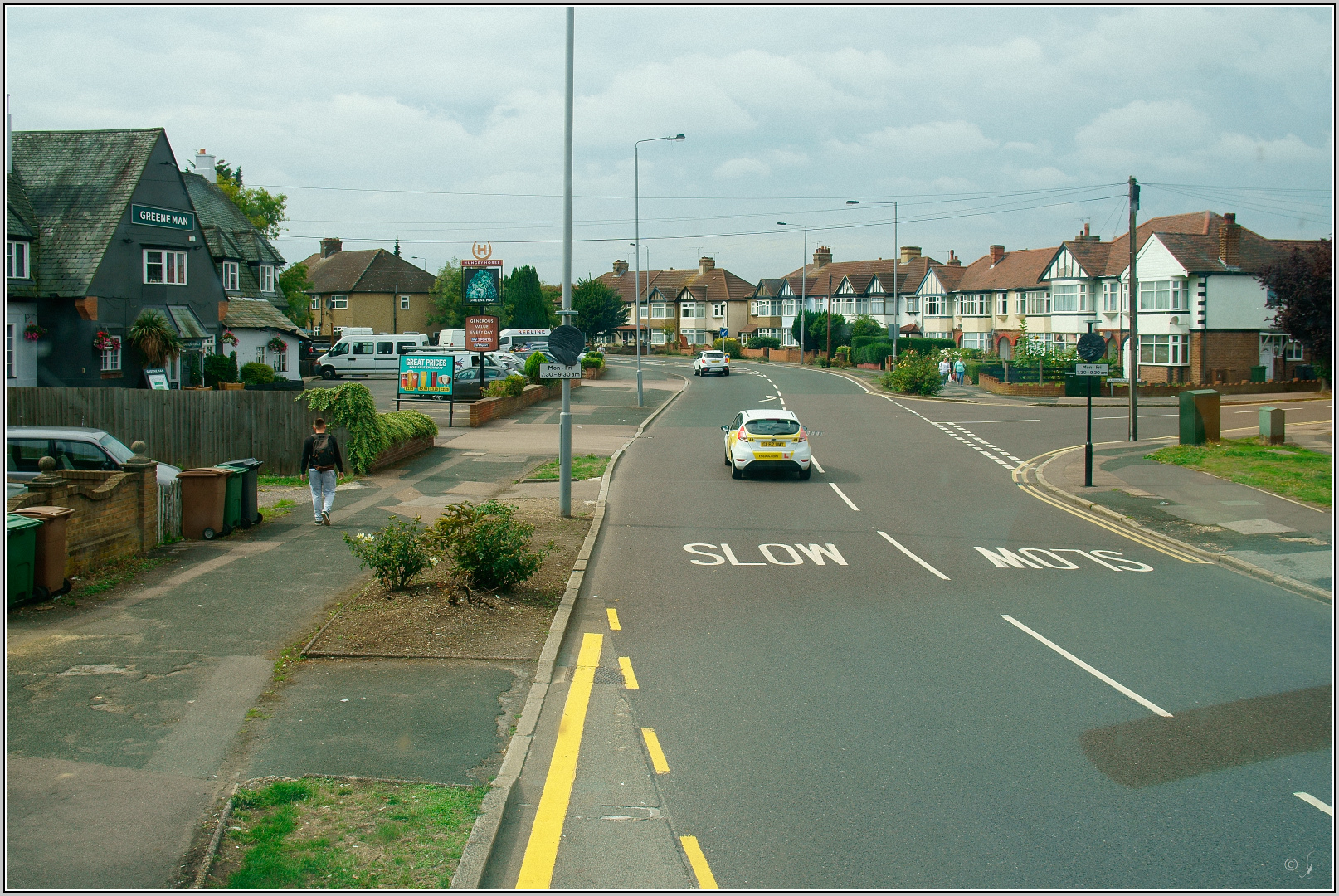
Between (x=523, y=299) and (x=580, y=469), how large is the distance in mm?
60966

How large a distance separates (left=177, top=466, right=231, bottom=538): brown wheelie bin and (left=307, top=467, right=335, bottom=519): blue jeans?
1688 mm

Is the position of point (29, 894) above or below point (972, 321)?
below

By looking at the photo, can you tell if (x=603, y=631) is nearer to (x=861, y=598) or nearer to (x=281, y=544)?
(x=861, y=598)

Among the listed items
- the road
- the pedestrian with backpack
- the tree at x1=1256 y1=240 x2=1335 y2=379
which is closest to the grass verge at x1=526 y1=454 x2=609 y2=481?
the pedestrian with backpack

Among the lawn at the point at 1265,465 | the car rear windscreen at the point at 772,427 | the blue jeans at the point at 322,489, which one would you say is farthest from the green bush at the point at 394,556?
the lawn at the point at 1265,465

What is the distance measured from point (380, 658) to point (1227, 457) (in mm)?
22522

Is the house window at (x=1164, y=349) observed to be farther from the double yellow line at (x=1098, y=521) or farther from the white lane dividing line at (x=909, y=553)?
the white lane dividing line at (x=909, y=553)

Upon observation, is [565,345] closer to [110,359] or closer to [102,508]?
[102,508]

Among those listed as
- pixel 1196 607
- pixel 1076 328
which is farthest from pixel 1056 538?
pixel 1076 328

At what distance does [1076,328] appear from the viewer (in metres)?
65.1

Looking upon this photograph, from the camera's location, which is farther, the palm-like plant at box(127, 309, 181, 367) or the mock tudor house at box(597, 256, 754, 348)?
the mock tudor house at box(597, 256, 754, 348)

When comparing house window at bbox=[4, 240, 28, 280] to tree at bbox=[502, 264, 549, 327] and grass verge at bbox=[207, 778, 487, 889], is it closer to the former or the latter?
grass verge at bbox=[207, 778, 487, 889]

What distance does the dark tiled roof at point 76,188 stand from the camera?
32.0 m

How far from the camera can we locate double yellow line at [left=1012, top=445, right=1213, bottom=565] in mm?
15141
